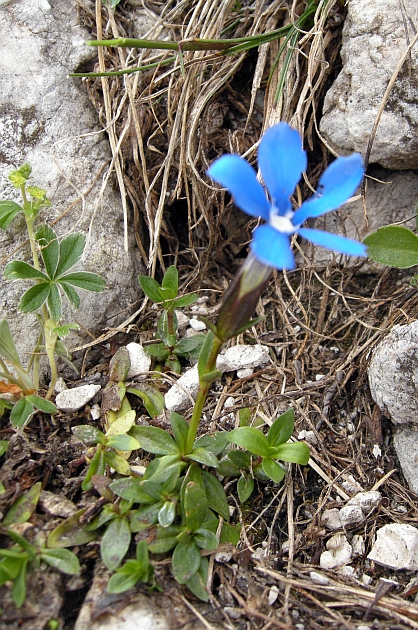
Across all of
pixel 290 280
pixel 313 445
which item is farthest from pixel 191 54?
pixel 313 445

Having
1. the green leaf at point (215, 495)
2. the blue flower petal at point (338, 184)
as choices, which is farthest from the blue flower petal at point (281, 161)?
the green leaf at point (215, 495)

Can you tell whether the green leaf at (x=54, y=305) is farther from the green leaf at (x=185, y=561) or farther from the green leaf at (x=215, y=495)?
the green leaf at (x=185, y=561)

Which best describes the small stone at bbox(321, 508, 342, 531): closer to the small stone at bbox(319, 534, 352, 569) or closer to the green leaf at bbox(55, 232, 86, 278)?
the small stone at bbox(319, 534, 352, 569)

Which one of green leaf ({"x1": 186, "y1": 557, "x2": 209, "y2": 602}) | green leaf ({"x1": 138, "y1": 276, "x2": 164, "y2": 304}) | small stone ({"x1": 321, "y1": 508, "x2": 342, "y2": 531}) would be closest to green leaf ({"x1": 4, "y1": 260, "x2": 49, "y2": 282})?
green leaf ({"x1": 138, "y1": 276, "x2": 164, "y2": 304})

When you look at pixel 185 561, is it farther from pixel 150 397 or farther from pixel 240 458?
pixel 150 397

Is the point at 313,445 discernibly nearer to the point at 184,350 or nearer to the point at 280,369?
the point at 280,369

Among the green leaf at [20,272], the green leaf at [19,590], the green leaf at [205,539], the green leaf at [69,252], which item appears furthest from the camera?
the green leaf at [69,252]

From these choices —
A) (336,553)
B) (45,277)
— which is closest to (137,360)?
(45,277)
